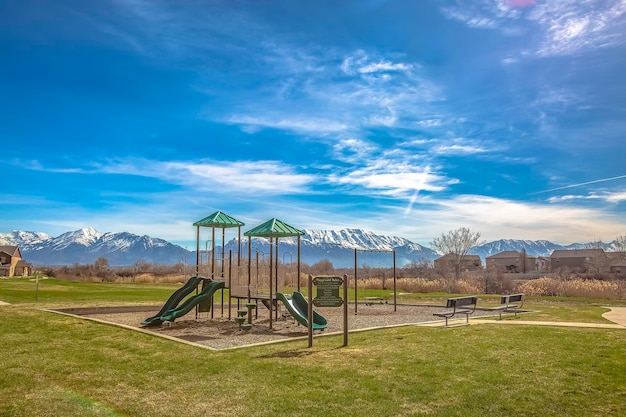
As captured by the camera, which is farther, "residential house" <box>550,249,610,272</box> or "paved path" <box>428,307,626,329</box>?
"residential house" <box>550,249,610,272</box>

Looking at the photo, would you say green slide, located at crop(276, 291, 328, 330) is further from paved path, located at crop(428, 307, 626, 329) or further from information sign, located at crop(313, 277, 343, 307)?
paved path, located at crop(428, 307, 626, 329)

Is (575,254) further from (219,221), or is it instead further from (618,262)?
(219,221)

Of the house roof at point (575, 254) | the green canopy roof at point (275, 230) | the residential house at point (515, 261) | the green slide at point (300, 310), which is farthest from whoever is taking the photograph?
the residential house at point (515, 261)

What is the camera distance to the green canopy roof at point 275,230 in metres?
16.1

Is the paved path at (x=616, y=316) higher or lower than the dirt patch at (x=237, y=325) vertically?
higher

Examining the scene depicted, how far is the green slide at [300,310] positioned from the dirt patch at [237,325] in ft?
1.22

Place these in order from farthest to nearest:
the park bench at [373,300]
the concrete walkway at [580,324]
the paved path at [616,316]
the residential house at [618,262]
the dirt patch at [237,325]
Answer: the residential house at [618,262], the park bench at [373,300], the paved path at [616,316], the concrete walkway at [580,324], the dirt patch at [237,325]

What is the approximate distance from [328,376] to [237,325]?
25.6 feet

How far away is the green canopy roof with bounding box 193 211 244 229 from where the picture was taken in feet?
58.6

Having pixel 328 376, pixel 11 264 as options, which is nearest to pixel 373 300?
pixel 328 376

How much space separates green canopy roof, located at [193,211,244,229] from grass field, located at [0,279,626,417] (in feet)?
20.5

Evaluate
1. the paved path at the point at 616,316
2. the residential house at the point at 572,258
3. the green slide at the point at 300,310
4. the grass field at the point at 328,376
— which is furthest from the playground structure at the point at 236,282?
the residential house at the point at 572,258

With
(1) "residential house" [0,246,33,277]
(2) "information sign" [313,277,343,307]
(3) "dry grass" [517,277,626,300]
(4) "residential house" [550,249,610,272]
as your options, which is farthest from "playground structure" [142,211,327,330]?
(4) "residential house" [550,249,610,272]

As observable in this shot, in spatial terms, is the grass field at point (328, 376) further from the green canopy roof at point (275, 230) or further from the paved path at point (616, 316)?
the green canopy roof at point (275, 230)
